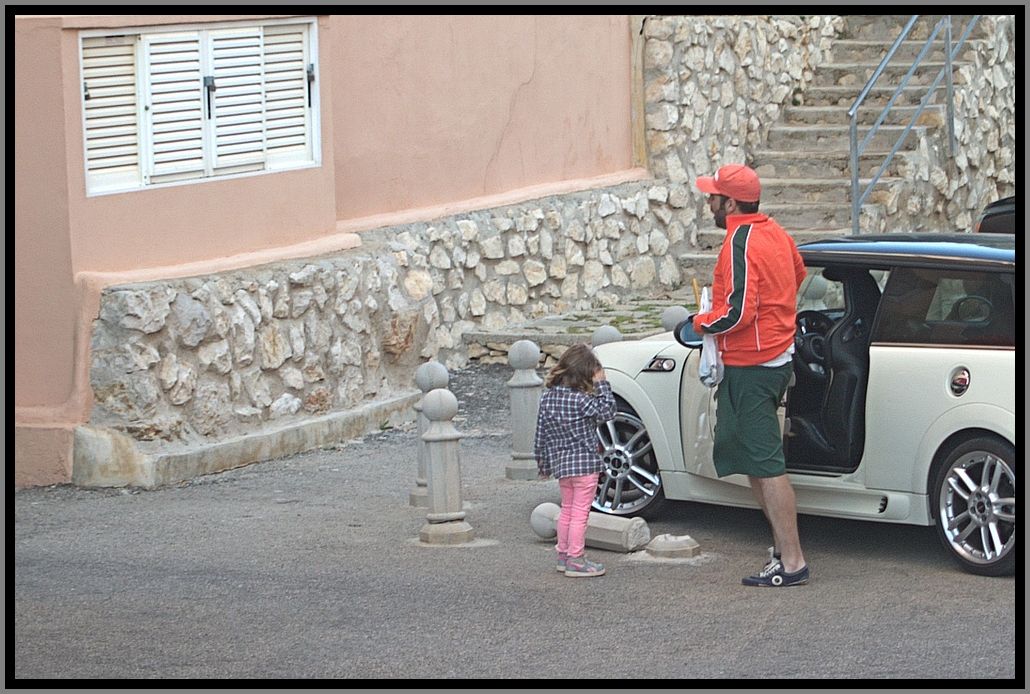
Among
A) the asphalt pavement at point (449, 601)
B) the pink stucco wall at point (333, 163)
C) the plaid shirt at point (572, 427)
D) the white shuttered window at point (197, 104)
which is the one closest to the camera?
the asphalt pavement at point (449, 601)

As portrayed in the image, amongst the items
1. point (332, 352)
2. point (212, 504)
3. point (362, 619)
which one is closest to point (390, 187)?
point (332, 352)

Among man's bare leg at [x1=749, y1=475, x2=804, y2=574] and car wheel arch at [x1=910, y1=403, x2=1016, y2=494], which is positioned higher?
car wheel arch at [x1=910, y1=403, x2=1016, y2=494]

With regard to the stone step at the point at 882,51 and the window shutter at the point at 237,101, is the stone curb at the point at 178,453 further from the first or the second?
the stone step at the point at 882,51

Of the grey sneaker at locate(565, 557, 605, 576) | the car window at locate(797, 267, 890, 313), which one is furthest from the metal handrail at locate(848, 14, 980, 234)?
the grey sneaker at locate(565, 557, 605, 576)

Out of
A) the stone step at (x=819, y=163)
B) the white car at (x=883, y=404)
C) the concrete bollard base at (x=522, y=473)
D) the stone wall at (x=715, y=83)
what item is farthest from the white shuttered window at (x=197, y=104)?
the stone step at (x=819, y=163)

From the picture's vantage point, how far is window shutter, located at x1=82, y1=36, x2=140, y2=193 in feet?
29.8

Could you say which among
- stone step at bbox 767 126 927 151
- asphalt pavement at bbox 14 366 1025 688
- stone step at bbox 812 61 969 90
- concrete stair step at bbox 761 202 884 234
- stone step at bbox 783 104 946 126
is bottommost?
asphalt pavement at bbox 14 366 1025 688

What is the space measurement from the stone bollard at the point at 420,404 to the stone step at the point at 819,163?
26.1ft

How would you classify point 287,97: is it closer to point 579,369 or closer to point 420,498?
point 420,498

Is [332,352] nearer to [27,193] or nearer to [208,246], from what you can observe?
[208,246]

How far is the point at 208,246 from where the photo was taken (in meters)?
10.0

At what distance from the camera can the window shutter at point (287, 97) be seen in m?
→ 10.4

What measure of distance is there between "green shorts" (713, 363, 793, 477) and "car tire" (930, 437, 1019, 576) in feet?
2.27

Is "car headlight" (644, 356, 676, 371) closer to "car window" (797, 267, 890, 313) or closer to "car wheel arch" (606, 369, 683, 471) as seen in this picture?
"car wheel arch" (606, 369, 683, 471)
